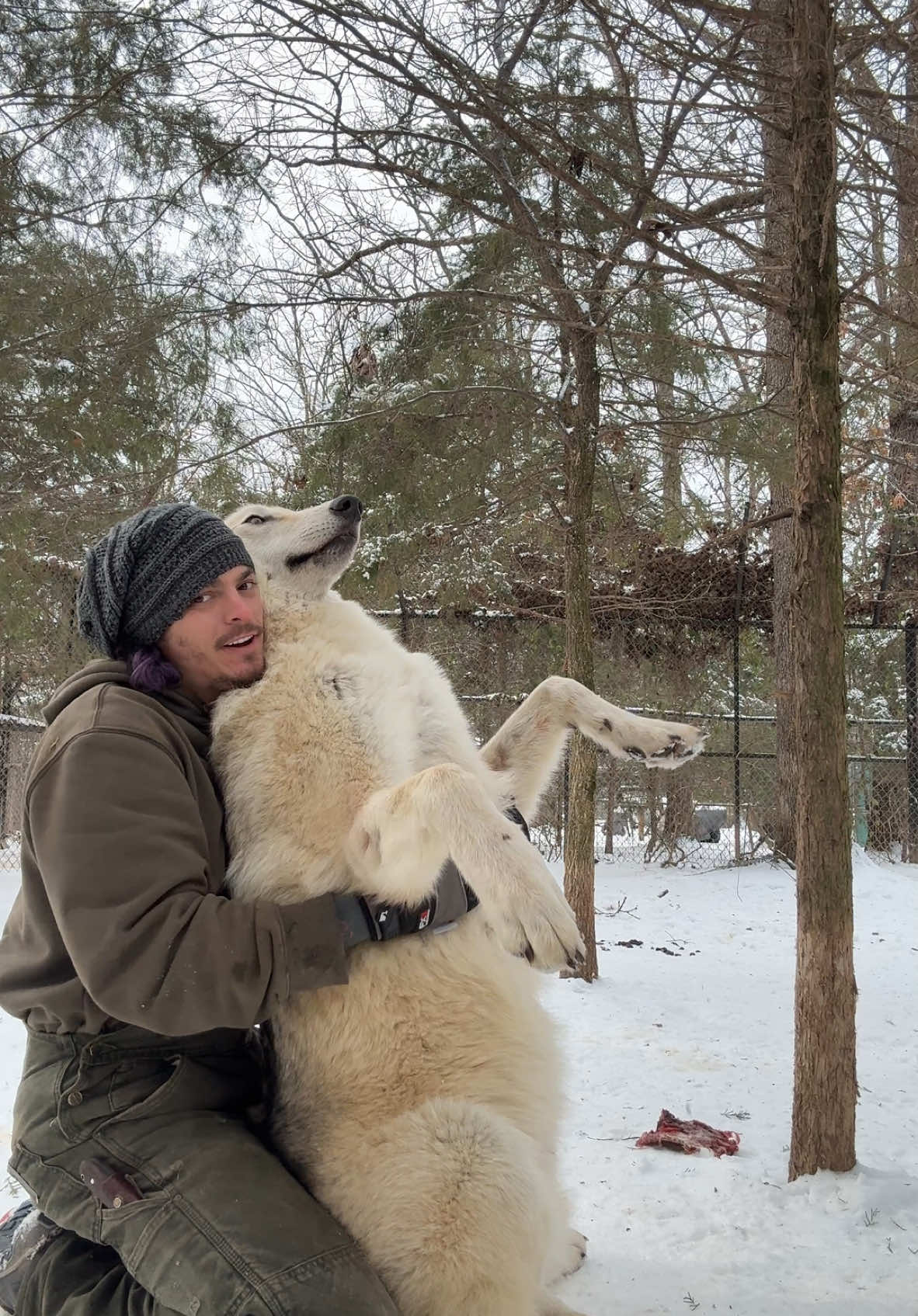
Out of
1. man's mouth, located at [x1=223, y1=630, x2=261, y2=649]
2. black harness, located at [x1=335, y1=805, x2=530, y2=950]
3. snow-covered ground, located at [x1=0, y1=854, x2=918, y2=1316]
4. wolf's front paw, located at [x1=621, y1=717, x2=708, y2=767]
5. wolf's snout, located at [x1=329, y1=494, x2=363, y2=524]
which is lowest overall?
snow-covered ground, located at [x1=0, y1=854, x2=918, y2=1316]

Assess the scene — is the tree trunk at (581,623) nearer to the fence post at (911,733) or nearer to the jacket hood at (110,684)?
the jacket hood at (110,684)

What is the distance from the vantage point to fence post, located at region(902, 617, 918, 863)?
970 centimetres

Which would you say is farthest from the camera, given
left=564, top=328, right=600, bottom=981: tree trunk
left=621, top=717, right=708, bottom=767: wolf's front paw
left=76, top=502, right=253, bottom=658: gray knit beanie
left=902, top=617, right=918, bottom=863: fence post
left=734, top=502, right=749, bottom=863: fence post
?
left=902, top=617, right=918, bottom=863: fence post

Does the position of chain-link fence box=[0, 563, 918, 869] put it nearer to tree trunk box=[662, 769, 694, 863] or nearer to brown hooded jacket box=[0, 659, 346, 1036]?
tree trunk box=[662, 769, 694, 863]

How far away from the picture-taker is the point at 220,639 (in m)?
2.25

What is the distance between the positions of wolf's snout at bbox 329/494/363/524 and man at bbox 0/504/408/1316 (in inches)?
27.3

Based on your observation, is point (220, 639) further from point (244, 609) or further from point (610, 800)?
point (610, 800)

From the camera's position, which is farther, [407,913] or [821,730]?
[821,730]

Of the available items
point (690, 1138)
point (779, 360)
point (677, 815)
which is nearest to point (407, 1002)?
point (690, 1138)

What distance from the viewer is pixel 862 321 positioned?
5.18 metres

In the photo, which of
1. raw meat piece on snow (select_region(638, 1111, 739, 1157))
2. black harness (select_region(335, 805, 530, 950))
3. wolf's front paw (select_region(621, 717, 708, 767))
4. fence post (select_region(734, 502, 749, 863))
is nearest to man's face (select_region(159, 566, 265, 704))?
black harness (select_region(335, 805, 530, 950))

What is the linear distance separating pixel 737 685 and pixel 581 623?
4.59 m

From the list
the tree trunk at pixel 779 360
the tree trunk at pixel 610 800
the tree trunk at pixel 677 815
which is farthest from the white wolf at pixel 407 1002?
the tree trunk at pixel 677 815

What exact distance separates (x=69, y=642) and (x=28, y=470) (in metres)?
2.85
